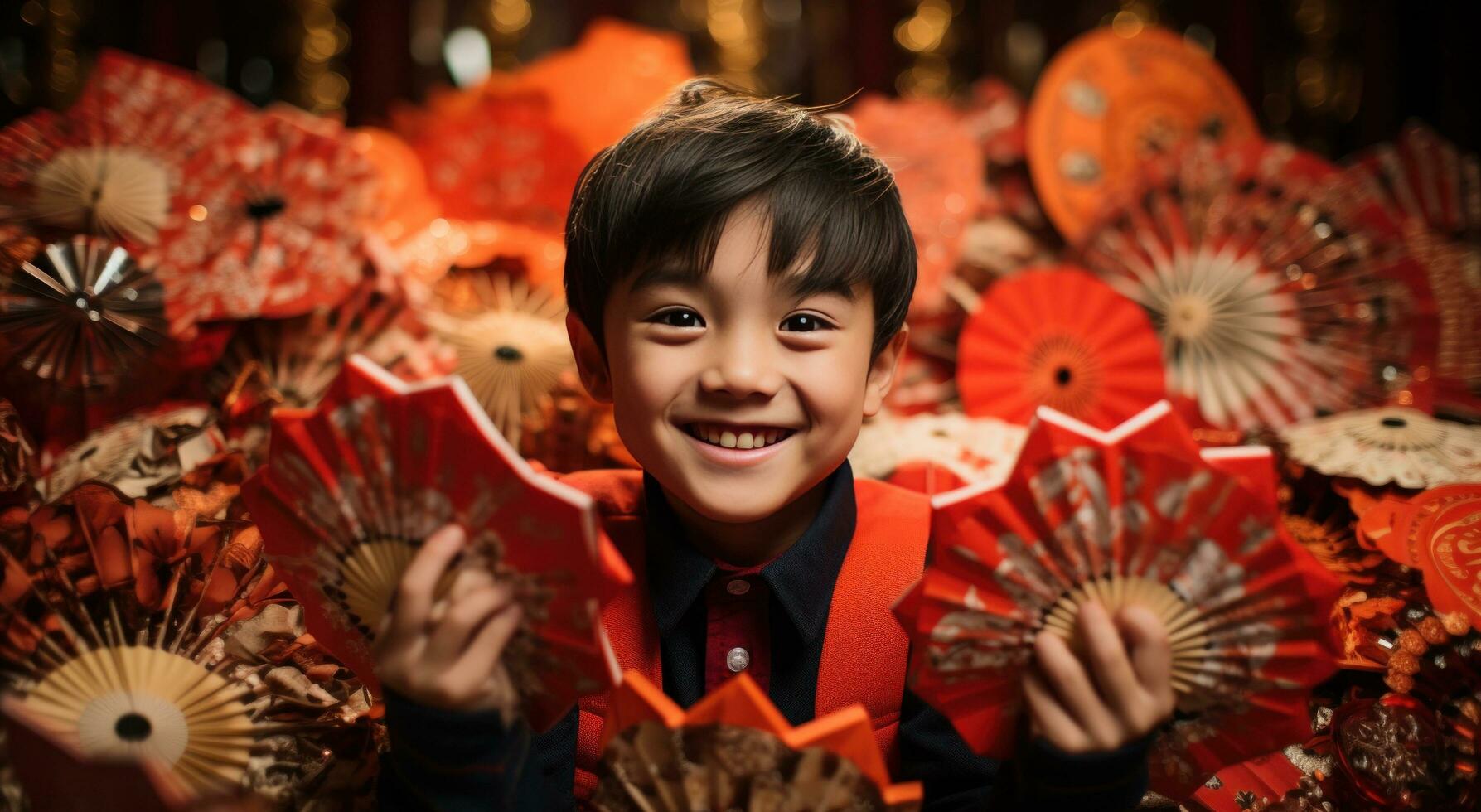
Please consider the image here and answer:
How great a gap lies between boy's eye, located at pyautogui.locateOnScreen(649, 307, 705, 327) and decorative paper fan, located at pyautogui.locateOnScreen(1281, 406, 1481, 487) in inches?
32.4

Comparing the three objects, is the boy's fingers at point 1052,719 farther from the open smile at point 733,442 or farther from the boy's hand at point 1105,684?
the open smile at point 733,442

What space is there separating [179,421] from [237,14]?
4.99ft

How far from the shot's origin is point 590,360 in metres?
0.98

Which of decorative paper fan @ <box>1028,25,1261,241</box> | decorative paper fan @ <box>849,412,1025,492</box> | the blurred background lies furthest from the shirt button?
the blurred background

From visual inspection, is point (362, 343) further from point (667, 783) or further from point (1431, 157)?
point (1431, 157)

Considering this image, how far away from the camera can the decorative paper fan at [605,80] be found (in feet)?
6.44

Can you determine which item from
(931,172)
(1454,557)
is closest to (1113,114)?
(931,172)

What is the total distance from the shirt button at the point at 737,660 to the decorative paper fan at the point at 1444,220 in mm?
1241

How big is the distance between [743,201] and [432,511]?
34 cm

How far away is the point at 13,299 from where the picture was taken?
3.84ft

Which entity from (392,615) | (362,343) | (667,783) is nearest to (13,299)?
(362,343)

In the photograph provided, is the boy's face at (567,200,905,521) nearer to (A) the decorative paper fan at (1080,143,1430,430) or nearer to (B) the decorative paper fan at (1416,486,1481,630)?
(B) the decorative paper fan at (1416,486,1481,630)

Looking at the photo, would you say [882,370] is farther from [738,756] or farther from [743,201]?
[738,756]

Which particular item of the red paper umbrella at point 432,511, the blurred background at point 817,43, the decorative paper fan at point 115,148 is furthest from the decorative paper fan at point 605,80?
the red paper umbrella at point 432,511
